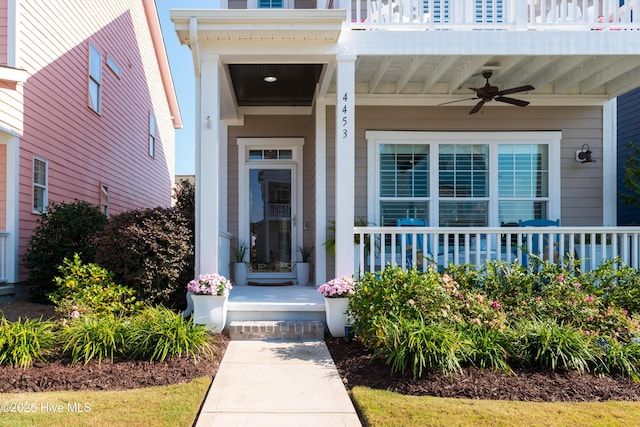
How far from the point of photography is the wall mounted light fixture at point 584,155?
22.6 ft

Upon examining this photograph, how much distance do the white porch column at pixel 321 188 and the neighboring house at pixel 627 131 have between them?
534 cm

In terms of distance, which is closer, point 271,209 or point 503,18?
point 503,18

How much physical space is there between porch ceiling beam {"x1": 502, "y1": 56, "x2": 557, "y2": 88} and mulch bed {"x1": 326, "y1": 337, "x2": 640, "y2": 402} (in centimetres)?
372

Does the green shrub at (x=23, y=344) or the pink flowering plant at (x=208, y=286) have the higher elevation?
the pink flowering plant at (x=208, y=286)

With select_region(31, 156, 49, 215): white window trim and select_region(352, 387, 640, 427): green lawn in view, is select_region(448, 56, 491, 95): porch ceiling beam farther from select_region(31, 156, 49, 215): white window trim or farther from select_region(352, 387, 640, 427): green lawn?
select_region(31, 156, 49, 215): white window trim

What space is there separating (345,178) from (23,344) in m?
3.33

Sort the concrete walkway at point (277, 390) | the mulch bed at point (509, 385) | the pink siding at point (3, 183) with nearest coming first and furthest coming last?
the concrete walkway at point (277, 390)
the mulch bed at point (509, 385)
the pink siding at point (3, 183)

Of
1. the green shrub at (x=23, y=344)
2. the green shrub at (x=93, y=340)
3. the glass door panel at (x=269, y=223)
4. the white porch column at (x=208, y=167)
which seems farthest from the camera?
the glass door panel at (x=269, y=223)

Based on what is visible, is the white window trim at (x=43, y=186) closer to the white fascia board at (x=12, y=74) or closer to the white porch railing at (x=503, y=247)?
the white fascia board at (x=12, y=74)

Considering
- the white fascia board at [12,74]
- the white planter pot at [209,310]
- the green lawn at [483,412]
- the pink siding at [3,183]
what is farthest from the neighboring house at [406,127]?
the pink siding at [3,183]

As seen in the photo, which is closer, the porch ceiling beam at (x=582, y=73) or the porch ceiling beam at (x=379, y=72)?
the porch ceiling beam at (x=379, y=72)

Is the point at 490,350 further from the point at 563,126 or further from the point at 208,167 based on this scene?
the point at 563,126

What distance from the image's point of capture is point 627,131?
9.22 metres

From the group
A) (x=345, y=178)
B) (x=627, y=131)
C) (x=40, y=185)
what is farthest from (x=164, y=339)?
(x=627, y=131)
